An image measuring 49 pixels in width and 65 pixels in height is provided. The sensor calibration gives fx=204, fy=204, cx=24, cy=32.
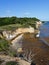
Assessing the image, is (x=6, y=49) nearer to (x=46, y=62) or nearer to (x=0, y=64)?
(x=46, y=62)

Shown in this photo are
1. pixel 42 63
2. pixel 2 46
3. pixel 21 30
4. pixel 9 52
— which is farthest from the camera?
pixel 21 30

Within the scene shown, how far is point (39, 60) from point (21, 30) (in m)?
39.0

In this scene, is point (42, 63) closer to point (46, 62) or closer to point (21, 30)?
point (46, 62)

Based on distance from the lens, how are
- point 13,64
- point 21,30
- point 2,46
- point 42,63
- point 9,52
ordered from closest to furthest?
point 13,64 → point 42,63 → point 9,52 → point 2,46 → point 21,30

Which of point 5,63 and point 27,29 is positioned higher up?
point 5,63

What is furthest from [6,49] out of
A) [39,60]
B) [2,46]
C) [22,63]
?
[22,63]

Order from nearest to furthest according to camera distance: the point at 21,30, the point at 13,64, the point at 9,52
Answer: the point at 13,64 → the point at 9,52 → the point at 21,30

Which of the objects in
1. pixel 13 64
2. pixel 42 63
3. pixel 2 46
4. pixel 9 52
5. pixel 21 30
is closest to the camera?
pixel 13 64

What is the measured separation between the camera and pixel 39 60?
81.9 feet

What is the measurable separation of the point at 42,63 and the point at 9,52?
4.40 metres

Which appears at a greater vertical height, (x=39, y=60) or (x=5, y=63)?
(x=5, y=63)

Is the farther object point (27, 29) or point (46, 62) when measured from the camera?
point (27, 29)

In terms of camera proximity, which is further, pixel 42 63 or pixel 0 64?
pixel 42 63

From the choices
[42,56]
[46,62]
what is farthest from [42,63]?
[42,56]
